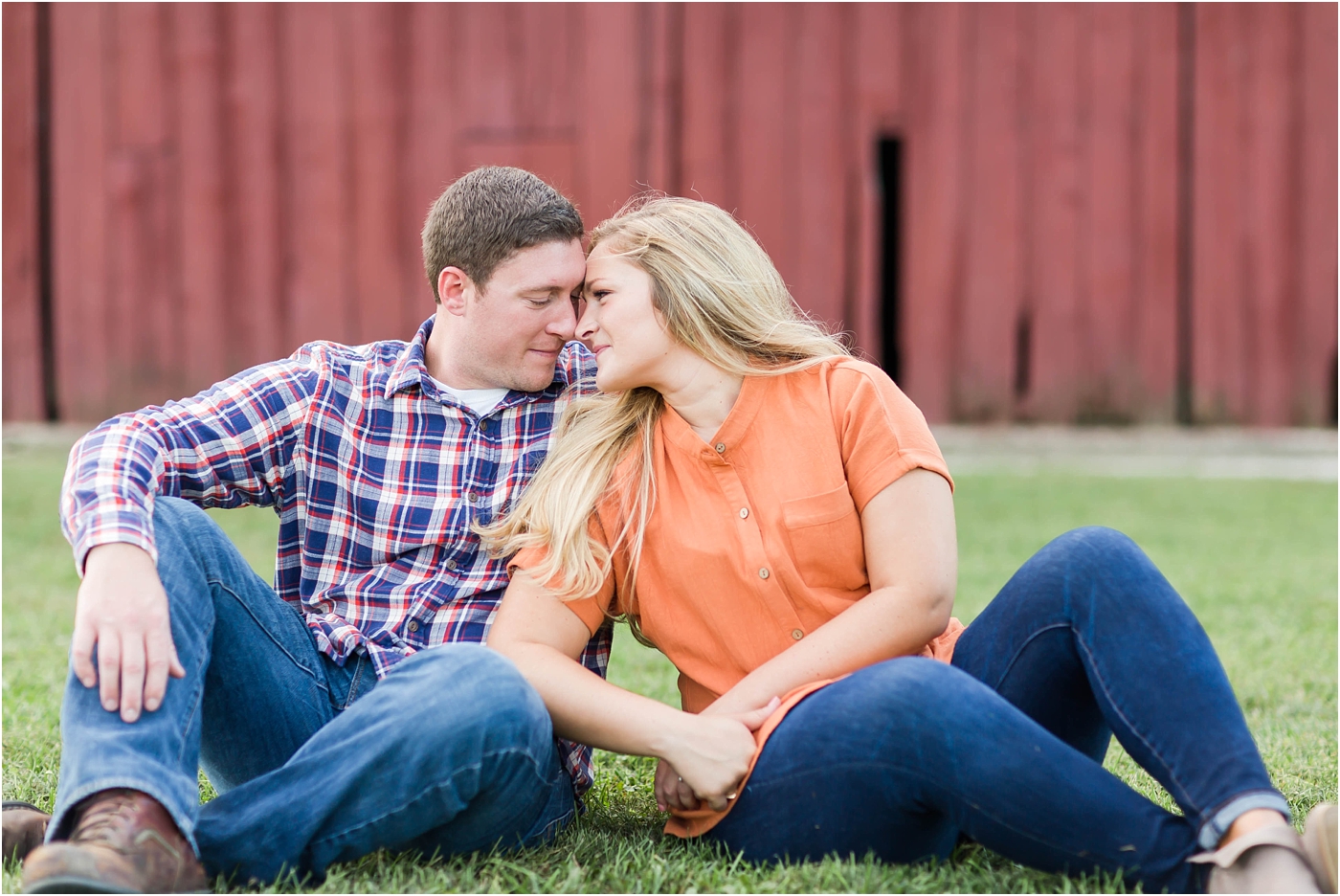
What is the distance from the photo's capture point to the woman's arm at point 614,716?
73.3 inches

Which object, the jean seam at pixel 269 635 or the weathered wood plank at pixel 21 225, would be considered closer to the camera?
the jean seam at pixel 269 635

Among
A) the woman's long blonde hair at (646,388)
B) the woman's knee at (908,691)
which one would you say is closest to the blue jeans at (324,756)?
the woman's long blonde hair at (646,388)

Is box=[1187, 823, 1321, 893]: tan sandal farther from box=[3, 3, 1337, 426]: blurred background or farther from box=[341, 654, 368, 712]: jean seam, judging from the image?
box=[3, 3, 1337, 426]: blurred background

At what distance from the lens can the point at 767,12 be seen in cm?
798

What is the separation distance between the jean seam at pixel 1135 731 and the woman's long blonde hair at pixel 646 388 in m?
0.63

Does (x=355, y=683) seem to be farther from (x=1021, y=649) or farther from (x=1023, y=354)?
(x=1023, y=354)

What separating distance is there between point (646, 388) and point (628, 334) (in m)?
0.14

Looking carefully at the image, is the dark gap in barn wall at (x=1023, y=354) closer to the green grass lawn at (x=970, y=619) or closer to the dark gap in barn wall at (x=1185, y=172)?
the dark gap in barn wall at (x=1185, y=172)

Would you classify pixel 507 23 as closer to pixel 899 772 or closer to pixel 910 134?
pixel 910 134

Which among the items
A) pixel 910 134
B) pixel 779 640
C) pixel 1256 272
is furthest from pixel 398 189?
pixel 779 640

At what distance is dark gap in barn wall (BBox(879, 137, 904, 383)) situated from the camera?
319 inches

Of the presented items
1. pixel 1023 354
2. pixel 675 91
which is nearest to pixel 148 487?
pixel 675 91

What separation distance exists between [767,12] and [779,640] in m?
6.69

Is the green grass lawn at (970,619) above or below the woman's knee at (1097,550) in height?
below
